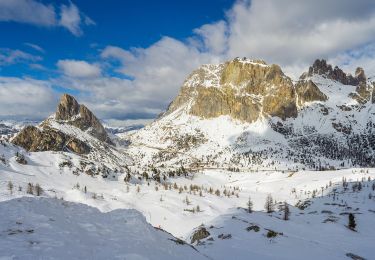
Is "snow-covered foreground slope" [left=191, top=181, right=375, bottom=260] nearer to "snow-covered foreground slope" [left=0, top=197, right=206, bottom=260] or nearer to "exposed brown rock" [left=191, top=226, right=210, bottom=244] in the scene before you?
"exposed brown rock" [left=191, top=226, right=210, bottom=244]

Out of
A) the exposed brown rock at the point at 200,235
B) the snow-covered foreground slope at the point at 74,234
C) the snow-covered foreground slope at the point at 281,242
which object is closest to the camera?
the snow-covered foreground slope at the point at 74,234

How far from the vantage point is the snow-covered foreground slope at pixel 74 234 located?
30578mm

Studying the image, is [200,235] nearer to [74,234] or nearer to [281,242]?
[281,242]

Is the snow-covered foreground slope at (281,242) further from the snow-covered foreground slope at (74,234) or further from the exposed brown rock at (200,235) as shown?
the snow-covered foreground slope at (74,234)

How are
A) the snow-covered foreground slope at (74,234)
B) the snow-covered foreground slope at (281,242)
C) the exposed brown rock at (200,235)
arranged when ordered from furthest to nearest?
the exposed brown rock at (200,235)
the snow-covered foreground slope at (281,242)
the snow-covered foreground slope at (74,234)

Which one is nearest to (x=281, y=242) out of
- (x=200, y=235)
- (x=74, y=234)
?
(x=200, y=235)

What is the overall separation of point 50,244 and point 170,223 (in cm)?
16941

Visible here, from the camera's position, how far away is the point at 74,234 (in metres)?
35.8

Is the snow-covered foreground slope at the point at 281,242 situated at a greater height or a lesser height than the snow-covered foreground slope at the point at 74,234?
lesser

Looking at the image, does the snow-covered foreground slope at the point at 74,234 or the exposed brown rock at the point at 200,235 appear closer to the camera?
the snow-covered foreground slope at the point at 74,234

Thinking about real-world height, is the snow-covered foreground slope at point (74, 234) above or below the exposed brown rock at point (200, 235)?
above

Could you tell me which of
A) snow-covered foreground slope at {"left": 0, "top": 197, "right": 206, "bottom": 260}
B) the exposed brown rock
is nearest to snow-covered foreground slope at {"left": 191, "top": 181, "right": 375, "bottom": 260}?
the exposed brown rock

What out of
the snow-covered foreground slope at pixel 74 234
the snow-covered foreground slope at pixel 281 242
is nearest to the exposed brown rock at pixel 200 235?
the snow-covered foreground slope at pixel 281 242

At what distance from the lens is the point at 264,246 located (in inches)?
3226
